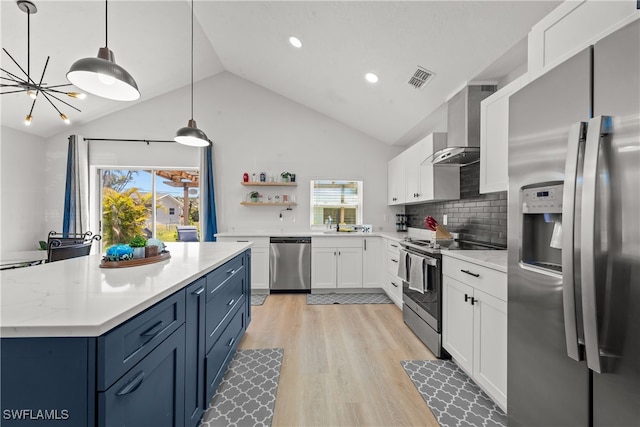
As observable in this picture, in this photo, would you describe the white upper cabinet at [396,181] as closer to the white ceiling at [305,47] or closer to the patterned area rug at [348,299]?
the white ceiling at [305,47]

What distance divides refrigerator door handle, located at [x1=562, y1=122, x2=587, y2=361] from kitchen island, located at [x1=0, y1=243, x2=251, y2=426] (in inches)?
59.0

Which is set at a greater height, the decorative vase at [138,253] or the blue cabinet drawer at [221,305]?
the decorative vase at [138,253]

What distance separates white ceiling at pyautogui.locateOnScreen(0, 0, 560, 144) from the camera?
2.04 meters

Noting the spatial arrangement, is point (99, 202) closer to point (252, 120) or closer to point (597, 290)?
point (252, 120)

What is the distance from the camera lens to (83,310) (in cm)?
83

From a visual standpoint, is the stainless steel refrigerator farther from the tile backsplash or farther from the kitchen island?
the kitchen island

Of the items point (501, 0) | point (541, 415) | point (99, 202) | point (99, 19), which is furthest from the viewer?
point (99, 202)

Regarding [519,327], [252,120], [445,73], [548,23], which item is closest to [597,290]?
[519,327]

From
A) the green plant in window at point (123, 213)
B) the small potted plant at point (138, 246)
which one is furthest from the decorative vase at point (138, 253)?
the green plant in window at point (123, 213)

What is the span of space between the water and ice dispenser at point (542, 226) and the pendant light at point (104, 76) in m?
2.03

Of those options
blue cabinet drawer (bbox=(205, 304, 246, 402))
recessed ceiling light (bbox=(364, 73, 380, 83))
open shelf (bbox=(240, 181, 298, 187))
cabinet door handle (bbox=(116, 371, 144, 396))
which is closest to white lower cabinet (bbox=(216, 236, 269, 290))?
open shelf (bbox=(240, 181, 298, 187))

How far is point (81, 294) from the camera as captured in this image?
100cm

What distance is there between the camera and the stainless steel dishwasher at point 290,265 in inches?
160

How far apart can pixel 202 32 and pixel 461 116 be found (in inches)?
142
